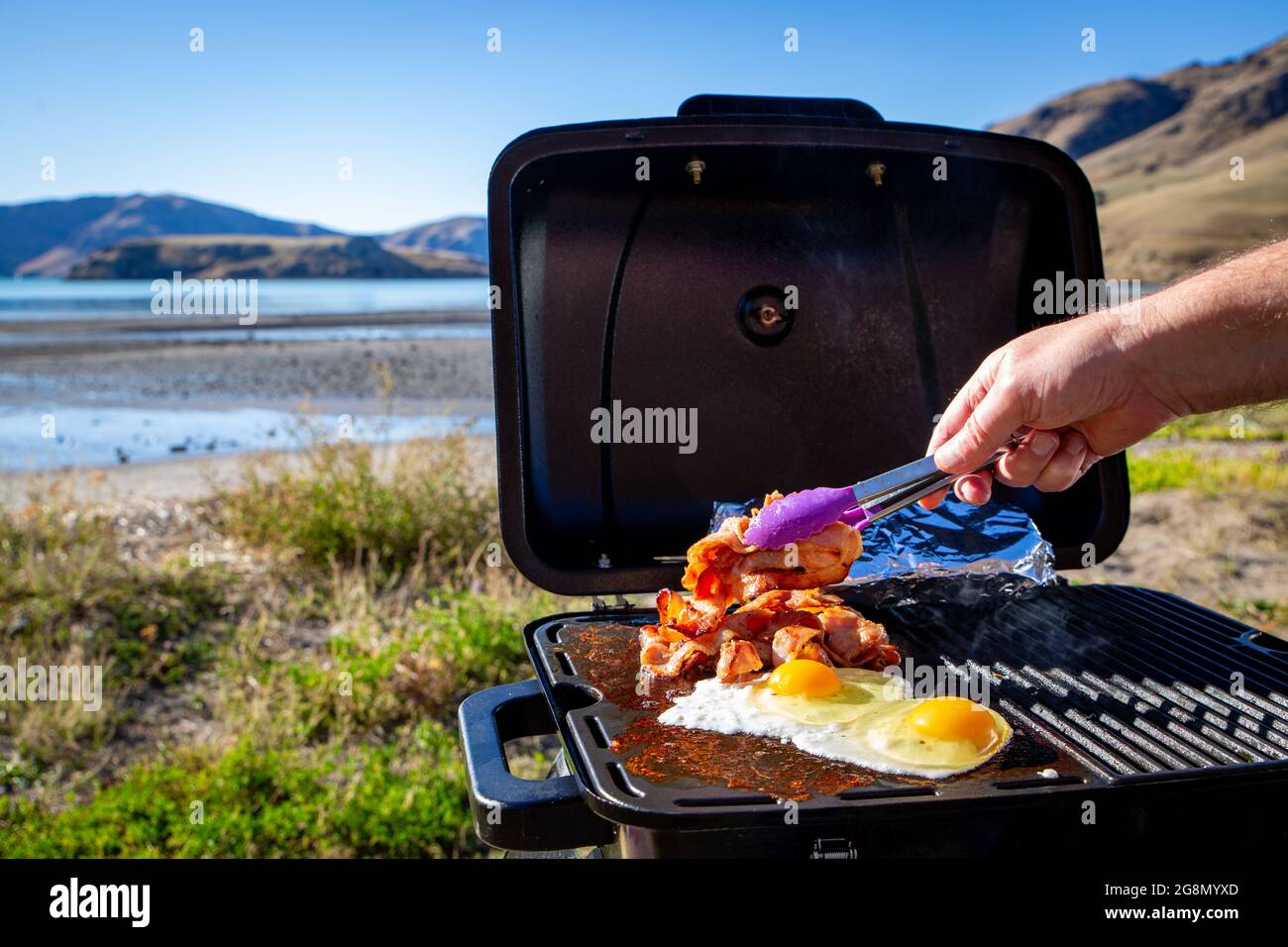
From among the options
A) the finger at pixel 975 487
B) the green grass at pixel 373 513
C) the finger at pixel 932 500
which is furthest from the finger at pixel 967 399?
the green grass at pixel 373 513

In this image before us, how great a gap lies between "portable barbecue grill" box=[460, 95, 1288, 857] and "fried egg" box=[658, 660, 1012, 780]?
0.24ft

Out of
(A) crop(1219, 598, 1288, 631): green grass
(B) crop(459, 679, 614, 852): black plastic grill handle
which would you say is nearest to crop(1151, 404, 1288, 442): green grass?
(A) crop(1219, 598, 1288, 631): green grass

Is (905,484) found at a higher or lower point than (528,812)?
higher

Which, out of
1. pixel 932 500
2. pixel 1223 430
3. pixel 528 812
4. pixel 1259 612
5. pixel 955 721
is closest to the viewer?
pixel 528 812

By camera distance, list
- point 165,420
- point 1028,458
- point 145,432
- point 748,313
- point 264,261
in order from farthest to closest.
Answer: point 264,261 → point 165,420 → point 145,432 → point 748,313 → point 1028,458

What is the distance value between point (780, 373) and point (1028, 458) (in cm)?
71

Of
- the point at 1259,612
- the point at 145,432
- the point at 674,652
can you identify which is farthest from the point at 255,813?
the point at 145,432

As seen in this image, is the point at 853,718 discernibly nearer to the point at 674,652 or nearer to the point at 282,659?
the point at 674,652

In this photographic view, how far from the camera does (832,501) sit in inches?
87.0

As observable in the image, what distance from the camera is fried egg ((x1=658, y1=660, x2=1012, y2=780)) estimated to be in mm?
1676

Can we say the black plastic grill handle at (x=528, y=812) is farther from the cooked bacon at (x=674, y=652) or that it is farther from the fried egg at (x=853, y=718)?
the cooked bacon at (x=674, y=652)

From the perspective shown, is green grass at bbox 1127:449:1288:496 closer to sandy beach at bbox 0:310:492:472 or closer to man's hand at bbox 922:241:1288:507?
sandy beach at bbox 0:310:492:472
